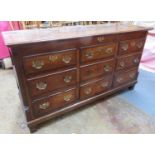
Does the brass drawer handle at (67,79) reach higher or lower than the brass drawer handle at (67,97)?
higher

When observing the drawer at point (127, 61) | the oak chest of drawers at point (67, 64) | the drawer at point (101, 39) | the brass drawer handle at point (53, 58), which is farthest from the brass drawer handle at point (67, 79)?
the drawer at point (127, 61)

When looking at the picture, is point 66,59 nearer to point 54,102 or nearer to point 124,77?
point 54,102

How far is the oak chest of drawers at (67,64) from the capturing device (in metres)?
1.16

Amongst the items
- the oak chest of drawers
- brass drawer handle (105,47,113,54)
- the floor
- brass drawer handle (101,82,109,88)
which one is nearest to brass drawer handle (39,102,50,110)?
the oak chest of drawers

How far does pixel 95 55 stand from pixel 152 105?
3.32 feet

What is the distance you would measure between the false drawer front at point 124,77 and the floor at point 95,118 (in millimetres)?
216

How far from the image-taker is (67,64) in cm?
135

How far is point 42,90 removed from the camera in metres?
1.33

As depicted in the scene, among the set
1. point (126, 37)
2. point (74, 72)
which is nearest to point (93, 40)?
point (74, 72)

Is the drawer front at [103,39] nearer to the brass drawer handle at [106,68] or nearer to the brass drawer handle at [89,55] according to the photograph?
the brass drawer handle at [89,55]

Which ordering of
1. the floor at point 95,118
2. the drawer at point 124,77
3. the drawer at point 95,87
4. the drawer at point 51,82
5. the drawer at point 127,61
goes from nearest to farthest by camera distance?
1. the drawer at point 51,82
2. the floor at point 95,118
3. the drawer at point 95,87
4. the drawer at point 127,61
5. the drawer at point 124,77

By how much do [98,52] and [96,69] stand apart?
0.19 meters

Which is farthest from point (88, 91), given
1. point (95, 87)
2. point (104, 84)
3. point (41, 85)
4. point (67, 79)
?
point (41, 85)
